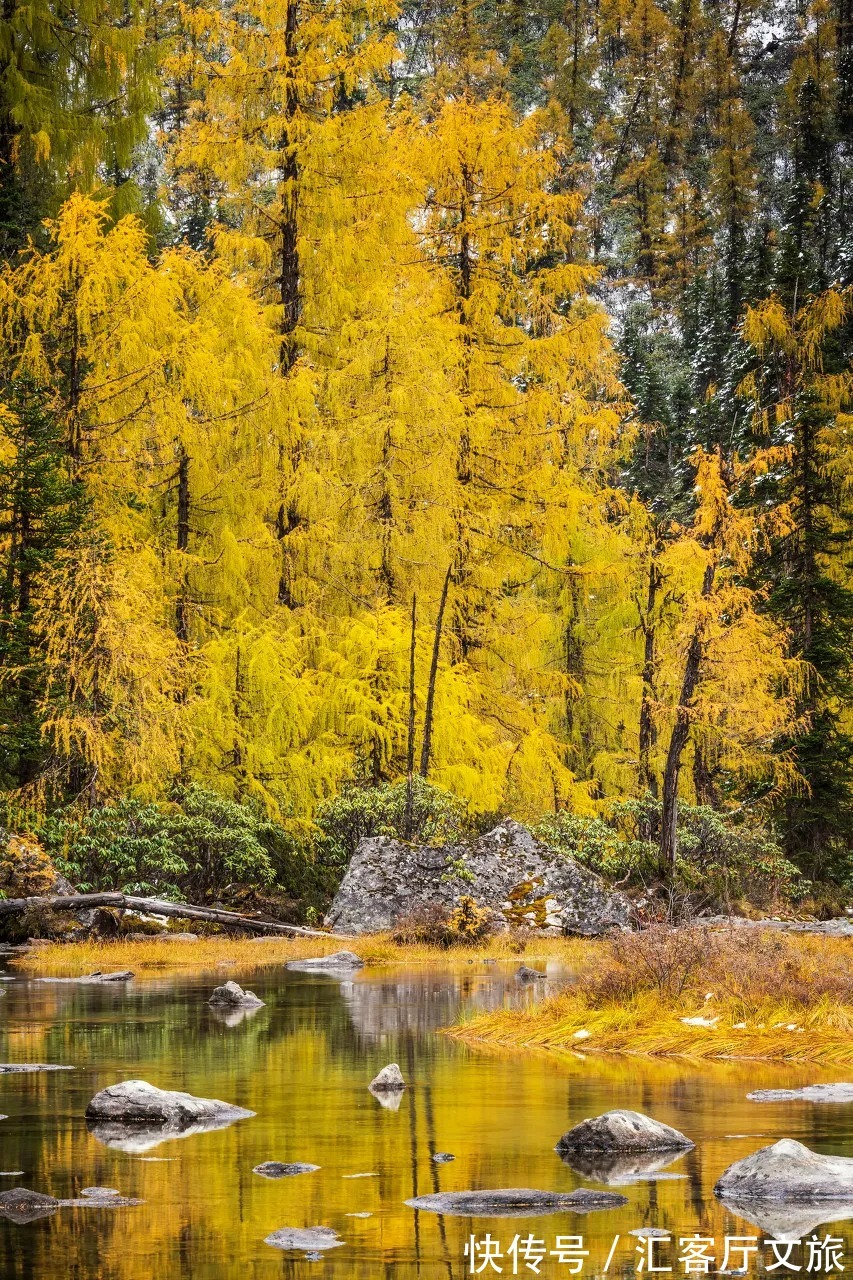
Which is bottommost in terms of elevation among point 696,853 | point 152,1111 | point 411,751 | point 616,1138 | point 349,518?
point 152,1111

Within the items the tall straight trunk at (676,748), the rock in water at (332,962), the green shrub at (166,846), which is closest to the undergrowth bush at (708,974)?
the rock in water at (332,962)

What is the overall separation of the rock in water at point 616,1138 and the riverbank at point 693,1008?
4.14 meters

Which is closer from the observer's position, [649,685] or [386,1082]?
[386,1082]

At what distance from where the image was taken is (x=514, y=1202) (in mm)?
6676

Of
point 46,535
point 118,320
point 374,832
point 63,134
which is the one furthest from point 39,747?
point 63,134

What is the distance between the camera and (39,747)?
79.8ft

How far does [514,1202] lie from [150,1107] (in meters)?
3.16

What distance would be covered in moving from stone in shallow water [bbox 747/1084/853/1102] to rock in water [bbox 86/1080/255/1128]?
313 centimetres

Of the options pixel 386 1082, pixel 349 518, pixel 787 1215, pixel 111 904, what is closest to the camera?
pixel 787 1215

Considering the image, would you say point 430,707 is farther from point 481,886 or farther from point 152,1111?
point 152,1111

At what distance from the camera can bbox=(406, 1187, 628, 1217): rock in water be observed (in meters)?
6.60

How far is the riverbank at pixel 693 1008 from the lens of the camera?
1252 centimetres

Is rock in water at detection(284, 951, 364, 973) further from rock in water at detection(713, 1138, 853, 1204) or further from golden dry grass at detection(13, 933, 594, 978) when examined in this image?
rock in water at detection(713, 1138, 853, 1204)

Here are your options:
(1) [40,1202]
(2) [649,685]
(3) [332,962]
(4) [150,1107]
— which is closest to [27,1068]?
(4) [150,1107]
